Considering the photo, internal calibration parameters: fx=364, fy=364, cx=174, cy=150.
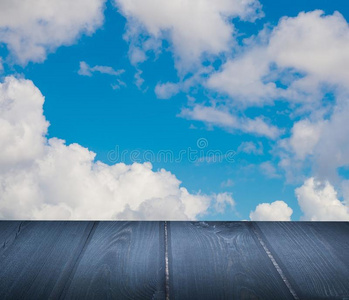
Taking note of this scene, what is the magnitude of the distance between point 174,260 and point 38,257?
1.98 feet

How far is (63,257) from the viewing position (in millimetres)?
1594

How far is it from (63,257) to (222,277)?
700mm

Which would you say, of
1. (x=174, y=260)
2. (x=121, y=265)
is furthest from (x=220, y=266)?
(x=121, y=265)

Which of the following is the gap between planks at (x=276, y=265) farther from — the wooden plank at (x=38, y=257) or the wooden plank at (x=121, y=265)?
the wooden plank at (x=38, y=257)

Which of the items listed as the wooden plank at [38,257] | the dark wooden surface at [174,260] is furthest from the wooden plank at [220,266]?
the wooden plank at [38,257]

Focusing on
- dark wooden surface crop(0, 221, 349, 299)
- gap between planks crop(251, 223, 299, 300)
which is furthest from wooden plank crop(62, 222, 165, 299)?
gap between planks crop(251, 223, 299, 300)

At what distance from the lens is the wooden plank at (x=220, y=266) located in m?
1.28

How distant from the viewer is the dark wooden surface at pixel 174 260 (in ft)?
4.26

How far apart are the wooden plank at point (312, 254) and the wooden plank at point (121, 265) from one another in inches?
20.7

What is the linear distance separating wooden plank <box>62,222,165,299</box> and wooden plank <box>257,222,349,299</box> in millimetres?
525

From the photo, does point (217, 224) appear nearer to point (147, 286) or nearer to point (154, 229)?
point (154, 229)

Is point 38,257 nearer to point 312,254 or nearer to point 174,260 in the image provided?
point 174,260

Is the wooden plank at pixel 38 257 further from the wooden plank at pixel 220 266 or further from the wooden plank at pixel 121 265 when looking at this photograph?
the wooden plank at pixel 220 266

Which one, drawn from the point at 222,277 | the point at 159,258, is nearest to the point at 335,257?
the point at 222,277
